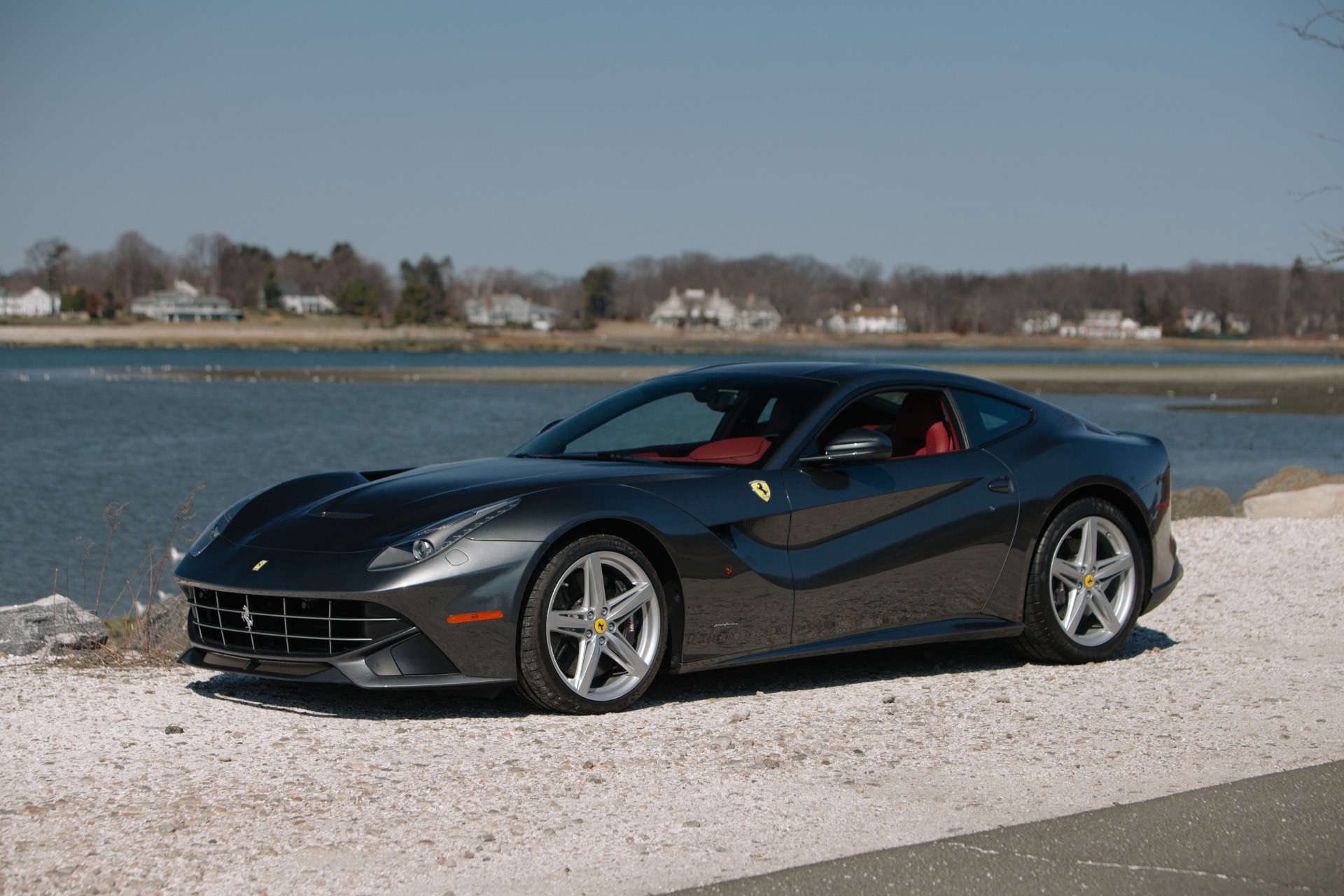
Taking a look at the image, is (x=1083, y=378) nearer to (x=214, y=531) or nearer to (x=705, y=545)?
(x=705, y=545)

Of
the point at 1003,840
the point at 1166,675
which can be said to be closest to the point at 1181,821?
the point at 1003,840

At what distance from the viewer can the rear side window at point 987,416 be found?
6672 millimetres

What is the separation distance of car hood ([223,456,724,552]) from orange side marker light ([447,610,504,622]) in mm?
372

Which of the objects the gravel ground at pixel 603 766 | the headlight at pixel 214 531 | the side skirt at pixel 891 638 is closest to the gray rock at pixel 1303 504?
the gravel ground at pixel 603 766

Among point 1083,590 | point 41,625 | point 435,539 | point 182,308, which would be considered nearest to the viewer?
point 435,539

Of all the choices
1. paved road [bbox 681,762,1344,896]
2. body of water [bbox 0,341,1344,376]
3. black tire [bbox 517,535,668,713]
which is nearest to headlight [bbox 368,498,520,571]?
black tire [bbox 517,535,668,713]

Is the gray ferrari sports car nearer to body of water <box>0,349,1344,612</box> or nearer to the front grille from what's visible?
the front grille

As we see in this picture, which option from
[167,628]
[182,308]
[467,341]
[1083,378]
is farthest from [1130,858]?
[182,308]

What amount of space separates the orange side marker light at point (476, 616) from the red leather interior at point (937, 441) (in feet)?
7.97

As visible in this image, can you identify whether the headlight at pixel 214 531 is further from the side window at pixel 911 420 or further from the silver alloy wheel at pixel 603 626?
the side window at pixel 911 420

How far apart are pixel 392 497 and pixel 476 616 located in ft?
2.52

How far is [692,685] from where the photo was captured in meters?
6.16

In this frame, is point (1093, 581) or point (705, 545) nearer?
point (705, 545)

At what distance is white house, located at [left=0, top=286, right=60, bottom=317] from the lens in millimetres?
187125
